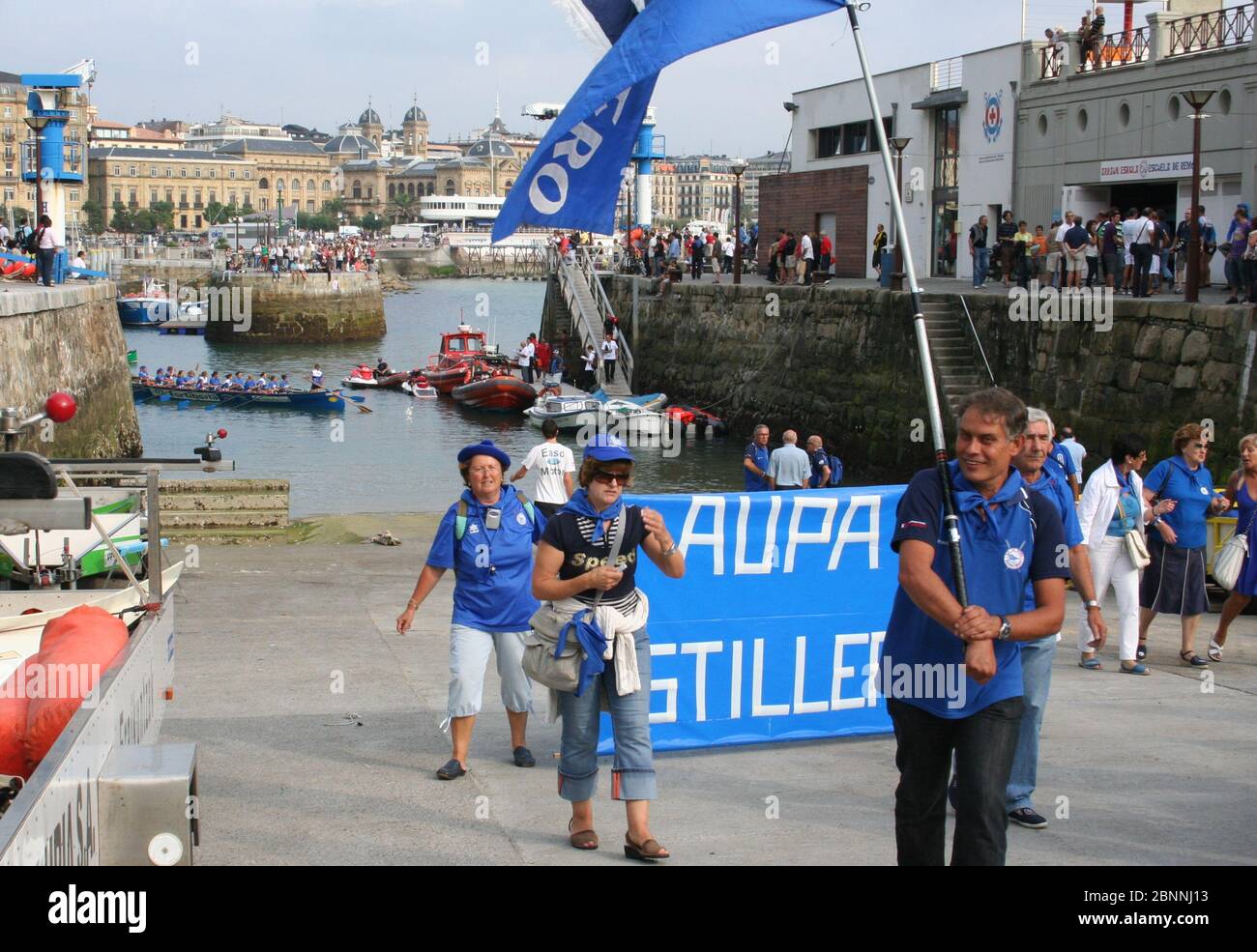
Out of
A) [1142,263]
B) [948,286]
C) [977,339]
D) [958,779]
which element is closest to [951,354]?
[977,339]

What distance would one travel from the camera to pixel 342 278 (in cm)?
8500

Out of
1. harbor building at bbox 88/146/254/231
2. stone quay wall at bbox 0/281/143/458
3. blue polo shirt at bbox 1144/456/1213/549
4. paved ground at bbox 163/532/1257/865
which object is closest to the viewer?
paved ground at bbox 163/532/1257/865

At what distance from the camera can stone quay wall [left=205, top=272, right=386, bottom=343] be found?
81.2 m

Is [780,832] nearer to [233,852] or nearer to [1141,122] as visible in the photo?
[233,852]

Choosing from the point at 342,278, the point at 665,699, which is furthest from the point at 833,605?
the point at 342,278

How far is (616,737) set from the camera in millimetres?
5871

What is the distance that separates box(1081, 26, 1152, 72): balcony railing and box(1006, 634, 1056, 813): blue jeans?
92.7 ft

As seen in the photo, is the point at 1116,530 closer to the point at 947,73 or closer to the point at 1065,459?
the point at 1065,459

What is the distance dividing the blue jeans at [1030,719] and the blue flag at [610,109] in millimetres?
3134

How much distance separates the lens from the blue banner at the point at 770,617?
7.43 meters

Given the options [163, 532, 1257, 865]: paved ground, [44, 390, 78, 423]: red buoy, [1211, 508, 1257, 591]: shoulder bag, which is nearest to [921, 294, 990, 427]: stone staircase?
[1211, 508, 1257, 591]: shoulder bag

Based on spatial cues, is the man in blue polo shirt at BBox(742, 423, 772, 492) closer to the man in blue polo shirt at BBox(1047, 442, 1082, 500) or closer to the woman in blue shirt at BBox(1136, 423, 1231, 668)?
the man in blue polo shirt at BBox(1047, 442, 1082, 500)

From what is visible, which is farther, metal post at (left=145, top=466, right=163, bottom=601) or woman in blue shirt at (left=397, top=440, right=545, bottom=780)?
woman in blue shirt at (left=397, top=440, right=545, bottom=780)
